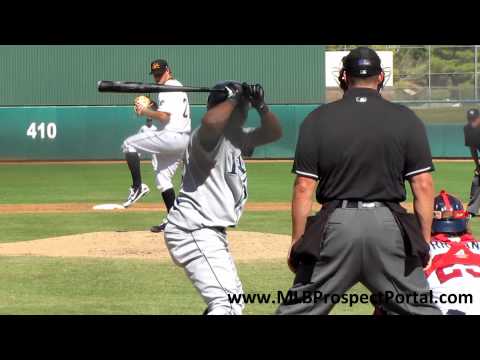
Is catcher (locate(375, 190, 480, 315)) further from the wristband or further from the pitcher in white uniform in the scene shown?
the wristband

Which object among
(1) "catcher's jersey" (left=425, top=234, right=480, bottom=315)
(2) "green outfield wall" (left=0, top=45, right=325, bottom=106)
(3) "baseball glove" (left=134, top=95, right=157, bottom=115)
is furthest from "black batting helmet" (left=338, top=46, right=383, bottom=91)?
(2) "green outfield wall" (left=0, top=45, right=325, bottom=106)

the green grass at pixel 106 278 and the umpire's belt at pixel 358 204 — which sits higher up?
the umpire's belt at pixel 358 204

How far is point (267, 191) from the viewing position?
21.1 metres

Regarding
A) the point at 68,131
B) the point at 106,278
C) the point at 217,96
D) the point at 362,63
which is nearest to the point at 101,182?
the point at 68,131

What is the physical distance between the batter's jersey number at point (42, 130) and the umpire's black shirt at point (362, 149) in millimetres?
28364

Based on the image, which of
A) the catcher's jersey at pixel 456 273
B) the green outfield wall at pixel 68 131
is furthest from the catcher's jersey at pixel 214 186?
the green outfield wall at pixel 68 131

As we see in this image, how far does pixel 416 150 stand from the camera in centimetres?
520

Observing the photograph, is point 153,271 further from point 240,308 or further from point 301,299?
point 301,299

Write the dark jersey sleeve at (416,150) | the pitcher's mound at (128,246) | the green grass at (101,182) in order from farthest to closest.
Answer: the green grass at (101,182), the pitcher's mound at (128,246), the dark jersey sleeve at (416,150)

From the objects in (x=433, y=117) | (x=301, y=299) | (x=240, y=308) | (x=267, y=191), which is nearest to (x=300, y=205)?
(x=301, y=299)

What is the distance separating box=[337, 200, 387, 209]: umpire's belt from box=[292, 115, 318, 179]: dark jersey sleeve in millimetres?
209

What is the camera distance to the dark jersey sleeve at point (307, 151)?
5.16 meters

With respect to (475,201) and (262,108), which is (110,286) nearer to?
(262,108)

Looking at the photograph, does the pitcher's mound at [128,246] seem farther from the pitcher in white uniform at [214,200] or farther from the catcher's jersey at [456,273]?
the catcher's jersey at [456,273]
